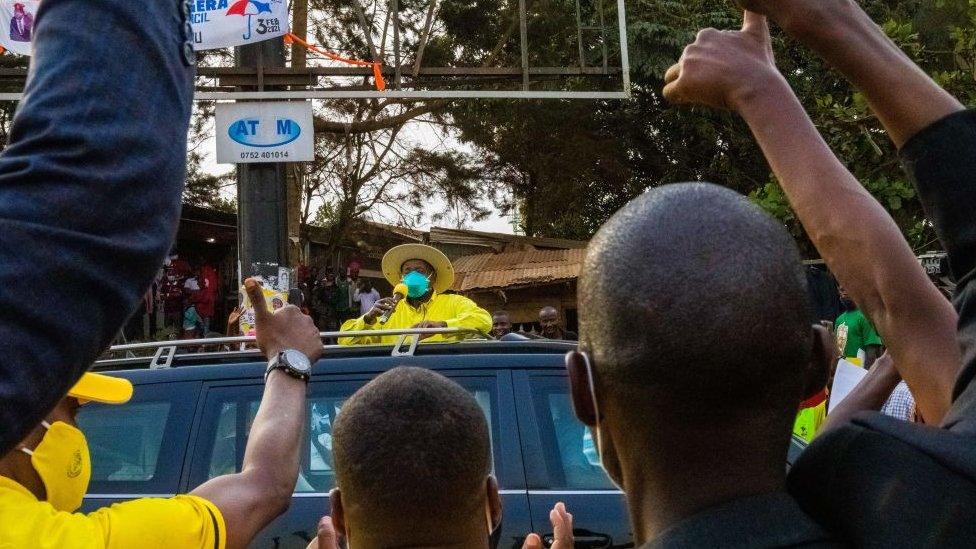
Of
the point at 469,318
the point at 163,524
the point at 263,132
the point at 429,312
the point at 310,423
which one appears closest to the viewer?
the point at 163,524

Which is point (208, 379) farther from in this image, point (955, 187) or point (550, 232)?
point (550, 232)

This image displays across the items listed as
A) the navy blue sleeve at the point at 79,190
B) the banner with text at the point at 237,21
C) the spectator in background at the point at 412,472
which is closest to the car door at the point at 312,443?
the spectator in background at the point at 412,472

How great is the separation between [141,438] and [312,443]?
2.47ft

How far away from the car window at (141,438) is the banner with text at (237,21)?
5.08 meters

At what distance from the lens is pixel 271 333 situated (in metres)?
2.04

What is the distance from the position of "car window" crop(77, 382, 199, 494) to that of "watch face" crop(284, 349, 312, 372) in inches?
119

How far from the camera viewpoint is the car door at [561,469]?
4672mm

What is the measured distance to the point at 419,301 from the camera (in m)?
8.44

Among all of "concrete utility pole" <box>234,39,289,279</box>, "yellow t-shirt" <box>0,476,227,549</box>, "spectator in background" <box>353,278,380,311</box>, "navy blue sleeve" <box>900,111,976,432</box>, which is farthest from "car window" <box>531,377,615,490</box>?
"spectator in background" <box>353,278,380,311</box>

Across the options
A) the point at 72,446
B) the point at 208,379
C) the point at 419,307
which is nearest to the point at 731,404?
the point at 72,446

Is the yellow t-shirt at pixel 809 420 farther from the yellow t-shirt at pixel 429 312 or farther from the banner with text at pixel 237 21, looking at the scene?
the banner with text at pixel 237 21

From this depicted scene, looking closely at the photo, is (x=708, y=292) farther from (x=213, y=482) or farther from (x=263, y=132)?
(x=263, y=132)

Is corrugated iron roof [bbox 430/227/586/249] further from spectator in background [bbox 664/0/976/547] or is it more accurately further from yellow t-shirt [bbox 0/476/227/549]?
spectator in background [bbox 664/0/976/547]

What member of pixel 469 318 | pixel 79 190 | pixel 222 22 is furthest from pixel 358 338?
pixel 79 190
